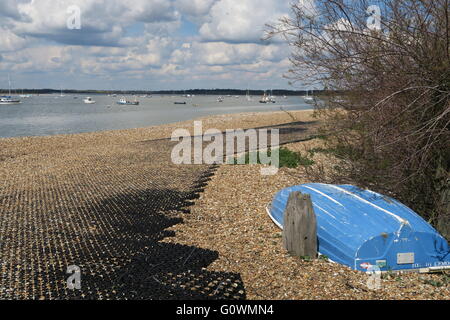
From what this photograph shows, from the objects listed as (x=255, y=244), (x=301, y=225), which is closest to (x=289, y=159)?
(x=255, y=244)

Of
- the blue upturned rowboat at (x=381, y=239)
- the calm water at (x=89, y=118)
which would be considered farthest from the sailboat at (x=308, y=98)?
the blue upturned rowboat at (x=381, y=239)

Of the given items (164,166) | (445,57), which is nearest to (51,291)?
(445,57)

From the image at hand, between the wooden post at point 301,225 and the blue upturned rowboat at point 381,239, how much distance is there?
0.86 ft

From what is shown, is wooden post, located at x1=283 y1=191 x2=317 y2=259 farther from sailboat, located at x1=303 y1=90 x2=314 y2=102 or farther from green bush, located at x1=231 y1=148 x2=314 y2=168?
green bush, located at x1=231 y1=148 x2=314 y2=168

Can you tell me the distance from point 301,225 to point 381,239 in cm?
103

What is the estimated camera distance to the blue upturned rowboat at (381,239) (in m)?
5.35

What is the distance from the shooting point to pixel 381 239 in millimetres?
5355

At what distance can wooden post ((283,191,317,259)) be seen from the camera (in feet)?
18.5

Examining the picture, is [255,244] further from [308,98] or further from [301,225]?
[308,98]

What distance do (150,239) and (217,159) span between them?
8486mm

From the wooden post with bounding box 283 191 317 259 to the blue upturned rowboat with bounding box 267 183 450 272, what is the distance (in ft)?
0.86

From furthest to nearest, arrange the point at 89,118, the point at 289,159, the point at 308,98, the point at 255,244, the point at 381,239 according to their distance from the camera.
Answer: the point at 89,118
the point at 289,159
the point at 308,98
the point at 255,244
the point at 381,239

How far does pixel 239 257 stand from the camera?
5957mm
